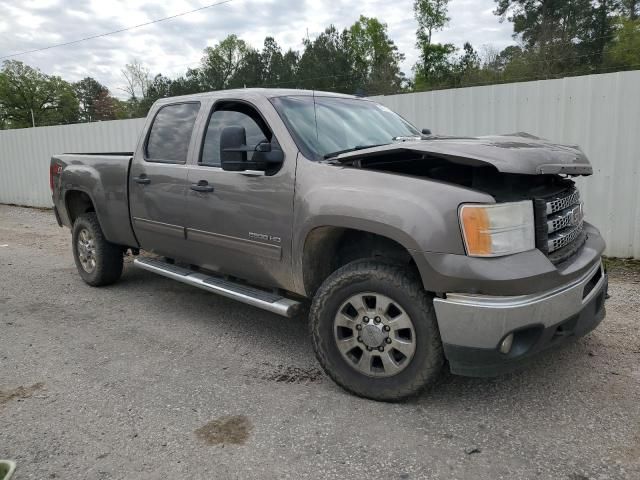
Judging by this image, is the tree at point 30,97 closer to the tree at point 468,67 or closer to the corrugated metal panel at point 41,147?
the tree at point 468,67

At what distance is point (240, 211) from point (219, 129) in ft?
2.73

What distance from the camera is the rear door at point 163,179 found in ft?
14.4

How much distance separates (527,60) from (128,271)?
133 ft

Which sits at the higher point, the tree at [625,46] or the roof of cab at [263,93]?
the tree at [625,46]

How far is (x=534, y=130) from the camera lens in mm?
6660

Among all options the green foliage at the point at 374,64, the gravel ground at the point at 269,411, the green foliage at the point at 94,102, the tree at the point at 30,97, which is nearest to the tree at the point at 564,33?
the green foliage at the point at 374,64

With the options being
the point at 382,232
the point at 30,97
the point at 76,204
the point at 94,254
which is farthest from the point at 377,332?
the point at 30,97

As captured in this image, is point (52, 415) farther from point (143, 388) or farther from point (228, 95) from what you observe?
point (228, 95)

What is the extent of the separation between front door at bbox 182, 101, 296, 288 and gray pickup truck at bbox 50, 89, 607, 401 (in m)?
0.01

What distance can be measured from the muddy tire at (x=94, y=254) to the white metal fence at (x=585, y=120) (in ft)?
15.5

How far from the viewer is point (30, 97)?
76.7m

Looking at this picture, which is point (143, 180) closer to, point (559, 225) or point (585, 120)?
point (559, 225)

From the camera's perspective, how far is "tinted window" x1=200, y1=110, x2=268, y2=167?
3934 millimetres

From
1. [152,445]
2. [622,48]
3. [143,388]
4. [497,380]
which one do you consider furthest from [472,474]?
[622,48]
